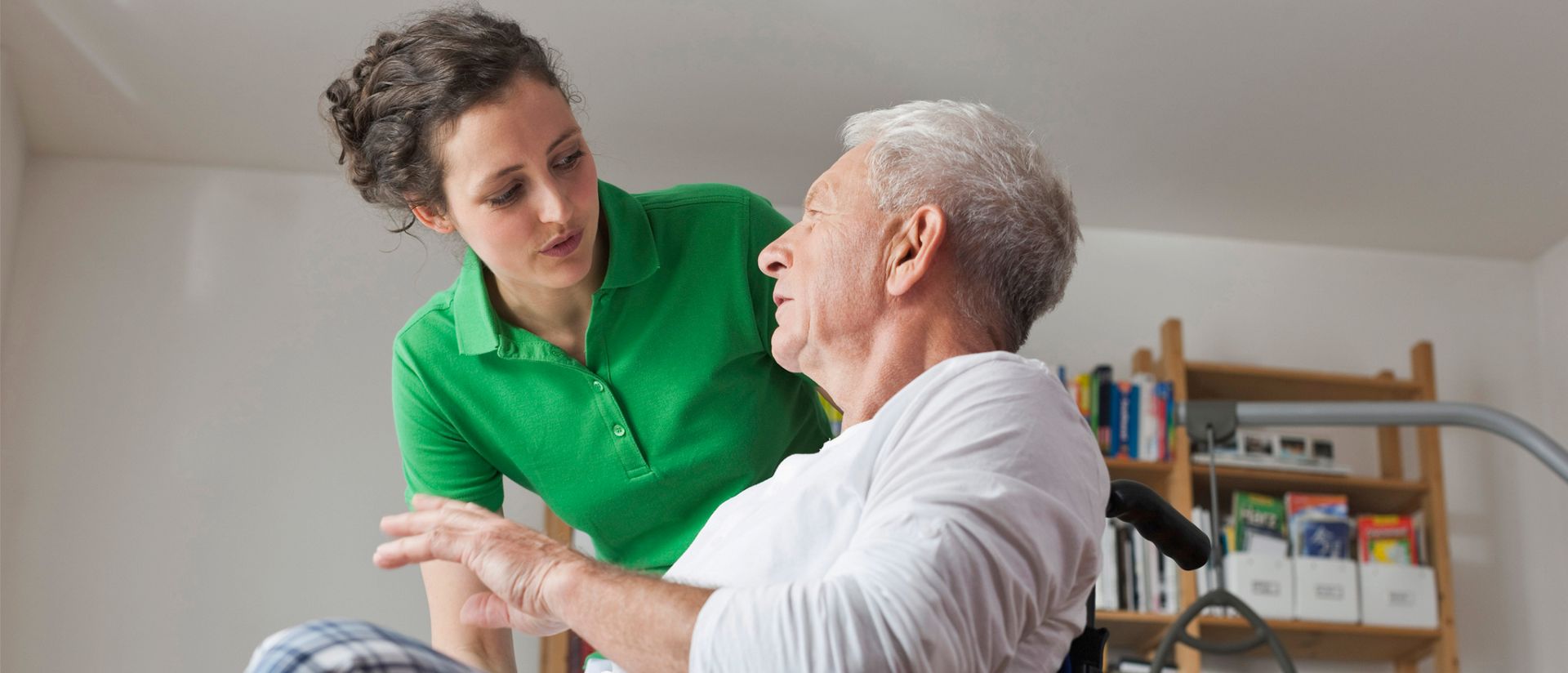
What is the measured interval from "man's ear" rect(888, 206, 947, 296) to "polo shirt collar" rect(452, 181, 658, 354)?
459mm

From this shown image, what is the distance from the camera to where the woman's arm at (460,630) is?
161cm

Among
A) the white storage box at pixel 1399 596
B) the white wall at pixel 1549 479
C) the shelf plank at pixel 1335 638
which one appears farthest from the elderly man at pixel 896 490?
the white wall at pixel 1549 479

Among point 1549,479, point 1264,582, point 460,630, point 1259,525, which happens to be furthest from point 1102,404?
point 460,630

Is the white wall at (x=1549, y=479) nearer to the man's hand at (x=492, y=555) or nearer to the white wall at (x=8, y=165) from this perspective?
the man's hand at (x=492, y=555)

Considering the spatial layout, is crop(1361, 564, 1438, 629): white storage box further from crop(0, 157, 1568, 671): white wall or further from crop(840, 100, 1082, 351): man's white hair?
crop(840, 100, 1082, 351): man's white hair

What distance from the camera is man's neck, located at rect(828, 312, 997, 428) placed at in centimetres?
138

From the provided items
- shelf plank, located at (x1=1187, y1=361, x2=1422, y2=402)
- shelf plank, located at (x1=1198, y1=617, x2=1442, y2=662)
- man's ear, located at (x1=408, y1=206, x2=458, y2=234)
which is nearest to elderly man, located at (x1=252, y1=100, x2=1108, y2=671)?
man's ear, located at (x1=408, y1=206, x2=458, y2=234)

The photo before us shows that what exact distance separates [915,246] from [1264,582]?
326 cm

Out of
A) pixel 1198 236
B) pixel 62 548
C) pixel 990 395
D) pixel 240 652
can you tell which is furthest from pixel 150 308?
pixel 990 395

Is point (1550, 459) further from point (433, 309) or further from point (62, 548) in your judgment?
point (62, 548)

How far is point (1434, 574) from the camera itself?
4355mm

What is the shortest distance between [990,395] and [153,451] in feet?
12.6

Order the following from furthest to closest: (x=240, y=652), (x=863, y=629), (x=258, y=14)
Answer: (x=240, y=652), (x=258, y=14), (x=863, y=629)

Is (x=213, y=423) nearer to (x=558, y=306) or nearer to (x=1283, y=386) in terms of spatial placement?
(x=558, y=306)
